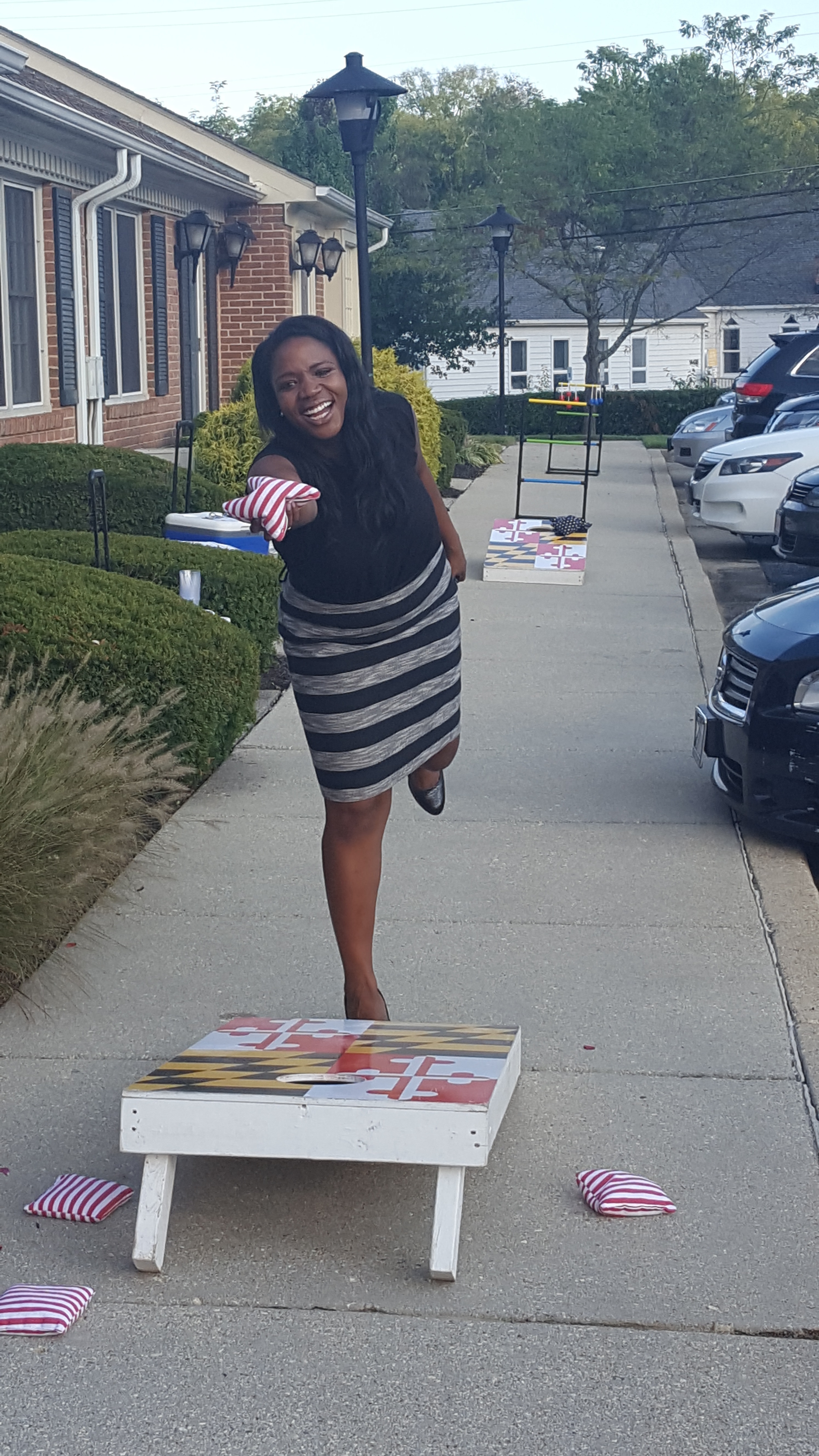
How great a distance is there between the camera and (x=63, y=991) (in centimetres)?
471

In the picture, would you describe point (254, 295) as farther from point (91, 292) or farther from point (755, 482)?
point (755, 482)

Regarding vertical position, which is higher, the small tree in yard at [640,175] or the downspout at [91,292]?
the small tree in yard at [640,175]

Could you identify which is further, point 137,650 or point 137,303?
point 137,303

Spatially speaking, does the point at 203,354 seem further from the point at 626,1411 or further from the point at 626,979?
the point at 626,1411

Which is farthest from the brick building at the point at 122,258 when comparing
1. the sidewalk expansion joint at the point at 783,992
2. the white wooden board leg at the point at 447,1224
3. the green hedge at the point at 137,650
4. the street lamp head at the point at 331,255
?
the white wooden board leg at the point at 447,1224

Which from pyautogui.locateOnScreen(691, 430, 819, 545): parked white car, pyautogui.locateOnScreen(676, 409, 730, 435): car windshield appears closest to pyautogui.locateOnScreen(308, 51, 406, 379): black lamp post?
pyautogui.locateOnScreen(691, 430, 819, 545): parked white car

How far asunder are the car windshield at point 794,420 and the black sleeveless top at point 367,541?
13.4 metres

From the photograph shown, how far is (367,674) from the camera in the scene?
3869mm

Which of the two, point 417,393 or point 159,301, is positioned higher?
point 159,301

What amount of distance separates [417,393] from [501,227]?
38.0 ft

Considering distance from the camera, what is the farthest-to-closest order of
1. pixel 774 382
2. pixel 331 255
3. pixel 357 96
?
pixel 331 255 < pixel 774 382 < pixel 357 96

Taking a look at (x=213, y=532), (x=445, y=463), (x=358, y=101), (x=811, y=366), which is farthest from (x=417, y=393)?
(x=213, y=532)

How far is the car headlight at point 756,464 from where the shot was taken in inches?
593

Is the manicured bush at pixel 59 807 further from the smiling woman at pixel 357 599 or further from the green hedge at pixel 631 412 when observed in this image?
the green hedge at pixel 631 412
